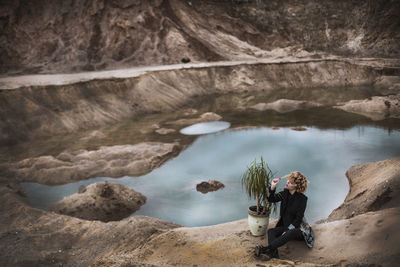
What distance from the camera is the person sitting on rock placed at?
19.4 feet

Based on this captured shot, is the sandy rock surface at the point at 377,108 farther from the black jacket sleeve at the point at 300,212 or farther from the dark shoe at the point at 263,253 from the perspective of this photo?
the dark shoe at the point at 263,253

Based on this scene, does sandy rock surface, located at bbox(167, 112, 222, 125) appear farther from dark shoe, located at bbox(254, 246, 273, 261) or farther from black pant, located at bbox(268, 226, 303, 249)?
dark shoe, located at bbox(254, 246, 273, 261)

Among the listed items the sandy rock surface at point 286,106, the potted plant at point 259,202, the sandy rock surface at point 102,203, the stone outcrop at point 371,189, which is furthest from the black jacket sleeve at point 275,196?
the sandy rock surface at point 286,106

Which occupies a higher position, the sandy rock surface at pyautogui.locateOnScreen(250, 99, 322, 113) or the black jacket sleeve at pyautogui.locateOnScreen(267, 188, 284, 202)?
the black jacket sleeve at pyautogui.locateOnScreen(267, 188, 284, 202)

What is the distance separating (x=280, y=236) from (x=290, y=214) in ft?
1.35

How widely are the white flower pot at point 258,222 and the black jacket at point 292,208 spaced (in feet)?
1.20

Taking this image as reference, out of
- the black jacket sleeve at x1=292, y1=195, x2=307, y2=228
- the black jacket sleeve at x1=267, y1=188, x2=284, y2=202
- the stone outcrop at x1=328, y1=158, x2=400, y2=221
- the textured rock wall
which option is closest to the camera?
the black jacket sleeve at x1=292, y1=195, x2=307, y2=228

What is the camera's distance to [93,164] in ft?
50.7

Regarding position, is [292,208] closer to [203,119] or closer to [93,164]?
[93,164]

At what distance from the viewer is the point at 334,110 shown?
76.3ft

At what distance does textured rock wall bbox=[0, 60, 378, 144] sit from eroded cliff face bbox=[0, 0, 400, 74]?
3483 mm

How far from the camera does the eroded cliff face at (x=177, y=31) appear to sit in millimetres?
30469

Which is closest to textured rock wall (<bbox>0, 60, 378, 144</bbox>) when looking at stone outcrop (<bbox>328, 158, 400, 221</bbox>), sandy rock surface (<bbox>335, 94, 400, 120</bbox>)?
sandy rock surface (<bbox>335, 94, 400, 120</bbox>)

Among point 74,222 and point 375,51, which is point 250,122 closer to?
point 74,222
